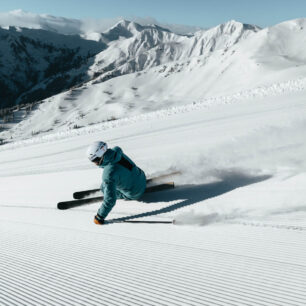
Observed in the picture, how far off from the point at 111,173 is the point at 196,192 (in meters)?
1.77

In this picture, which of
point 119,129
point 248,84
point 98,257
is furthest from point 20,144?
point 248,84

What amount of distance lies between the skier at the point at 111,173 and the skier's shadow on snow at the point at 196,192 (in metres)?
0.43

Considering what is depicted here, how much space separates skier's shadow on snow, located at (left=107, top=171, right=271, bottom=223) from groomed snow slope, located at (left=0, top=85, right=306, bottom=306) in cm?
2

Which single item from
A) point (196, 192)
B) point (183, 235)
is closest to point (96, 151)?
point (183, 235)

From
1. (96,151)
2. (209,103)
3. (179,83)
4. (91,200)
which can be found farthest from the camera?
(179,83)

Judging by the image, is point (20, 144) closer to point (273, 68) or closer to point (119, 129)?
point (119, 129)

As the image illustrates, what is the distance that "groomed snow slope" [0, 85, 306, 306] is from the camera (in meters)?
3.21

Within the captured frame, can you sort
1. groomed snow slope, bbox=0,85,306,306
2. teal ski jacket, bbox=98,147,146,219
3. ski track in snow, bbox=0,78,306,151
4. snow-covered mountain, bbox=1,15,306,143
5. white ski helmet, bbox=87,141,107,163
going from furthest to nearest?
snow-covered mountain, bbox=1,15,306,143 → ski track in snow, bbox=0,78,306,151 → teal ski jacket, bbox=98,147,146,219 → white ski helmet, bbox=87,141,107,163 → groomed snow slope, bbox=0,85,306,306

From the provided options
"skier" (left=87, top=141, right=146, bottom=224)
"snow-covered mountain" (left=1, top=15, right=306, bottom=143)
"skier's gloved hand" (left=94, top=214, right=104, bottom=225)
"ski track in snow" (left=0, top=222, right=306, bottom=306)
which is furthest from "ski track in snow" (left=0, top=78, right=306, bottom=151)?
"snow-covered mountain" (left=1, top=15, right=306, bottom=143)

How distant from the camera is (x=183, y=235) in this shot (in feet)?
14.5

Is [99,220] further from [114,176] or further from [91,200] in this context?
[91,200]

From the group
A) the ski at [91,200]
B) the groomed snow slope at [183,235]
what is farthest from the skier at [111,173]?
the ski at [91,200]

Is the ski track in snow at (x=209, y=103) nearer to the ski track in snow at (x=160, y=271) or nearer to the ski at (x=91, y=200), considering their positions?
the ski at (x=91, y=200)

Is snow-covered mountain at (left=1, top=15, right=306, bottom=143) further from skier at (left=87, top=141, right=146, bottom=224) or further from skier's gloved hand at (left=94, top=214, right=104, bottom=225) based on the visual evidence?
skier's gloved hand at (left=94, top=214, right=104, bottom=225)
